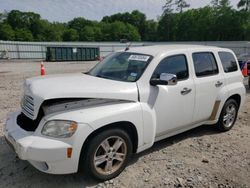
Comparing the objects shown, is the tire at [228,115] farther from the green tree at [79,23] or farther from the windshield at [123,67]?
the green tree at [79,23]

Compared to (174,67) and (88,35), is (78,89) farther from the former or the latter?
(88,35)

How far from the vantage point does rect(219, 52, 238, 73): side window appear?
14.9 ft

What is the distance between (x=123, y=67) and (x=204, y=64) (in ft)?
5.07

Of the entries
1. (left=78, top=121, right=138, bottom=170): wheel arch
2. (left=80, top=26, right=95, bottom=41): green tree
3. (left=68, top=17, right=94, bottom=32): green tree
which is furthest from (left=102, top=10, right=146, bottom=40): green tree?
(left=78, top=121, right=138, bottom=170): wheel arch

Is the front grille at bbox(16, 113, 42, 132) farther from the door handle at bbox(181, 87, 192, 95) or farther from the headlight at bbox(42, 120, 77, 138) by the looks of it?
the door handle at bbox(181, 87, 192, 95)

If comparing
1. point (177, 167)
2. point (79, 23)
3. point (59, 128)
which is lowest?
point (177, 167)

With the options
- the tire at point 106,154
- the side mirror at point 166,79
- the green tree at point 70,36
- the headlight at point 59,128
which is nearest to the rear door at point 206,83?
the side mirror at point 166,79

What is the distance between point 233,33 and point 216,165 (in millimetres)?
65727

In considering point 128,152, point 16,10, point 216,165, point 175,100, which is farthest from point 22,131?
point 16,10

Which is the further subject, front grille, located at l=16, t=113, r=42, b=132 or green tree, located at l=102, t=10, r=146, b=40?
green tree, located at l=102, t=10, r=146, b=40

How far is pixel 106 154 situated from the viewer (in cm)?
299

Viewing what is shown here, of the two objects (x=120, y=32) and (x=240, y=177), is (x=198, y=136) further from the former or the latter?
(x=120, y=32)

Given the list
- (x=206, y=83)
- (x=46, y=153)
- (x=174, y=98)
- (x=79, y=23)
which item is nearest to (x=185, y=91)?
(x=174, y=98)

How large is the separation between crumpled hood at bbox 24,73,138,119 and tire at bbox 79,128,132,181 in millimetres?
478
